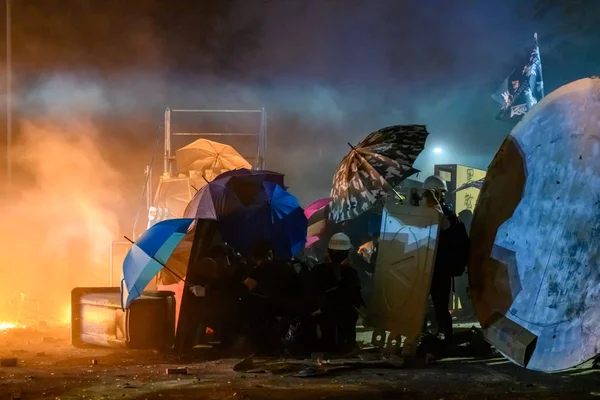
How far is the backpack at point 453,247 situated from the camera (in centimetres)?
702

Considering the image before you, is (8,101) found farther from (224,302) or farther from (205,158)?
(224,302)

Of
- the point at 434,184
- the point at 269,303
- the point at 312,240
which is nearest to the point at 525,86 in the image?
the point at 312,240

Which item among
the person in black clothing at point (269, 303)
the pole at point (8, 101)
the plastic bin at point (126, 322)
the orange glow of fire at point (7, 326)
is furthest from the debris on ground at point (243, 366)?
the pole at point (8, 101)

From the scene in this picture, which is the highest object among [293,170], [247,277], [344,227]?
A: [293,170]

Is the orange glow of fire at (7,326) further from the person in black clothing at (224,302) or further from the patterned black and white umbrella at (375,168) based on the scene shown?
the patterned black and white umbrella at (375,168)

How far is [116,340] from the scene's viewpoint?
7.61m

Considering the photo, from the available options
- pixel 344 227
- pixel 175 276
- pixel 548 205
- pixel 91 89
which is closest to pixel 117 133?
pixel 91 89

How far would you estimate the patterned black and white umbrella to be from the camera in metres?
7.20

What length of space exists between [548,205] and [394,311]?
2.21 m

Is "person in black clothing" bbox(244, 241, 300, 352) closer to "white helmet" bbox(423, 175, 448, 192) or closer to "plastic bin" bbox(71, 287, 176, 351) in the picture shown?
"plastic bin" bbox(71, 287, 176, 351)

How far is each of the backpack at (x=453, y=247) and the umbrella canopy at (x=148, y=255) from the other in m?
3.06

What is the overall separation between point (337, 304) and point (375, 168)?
1.68 metres

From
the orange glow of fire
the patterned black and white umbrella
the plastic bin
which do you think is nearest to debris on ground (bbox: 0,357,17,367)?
the plastic bin

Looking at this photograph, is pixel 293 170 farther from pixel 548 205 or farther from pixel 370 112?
pixel 548 205
